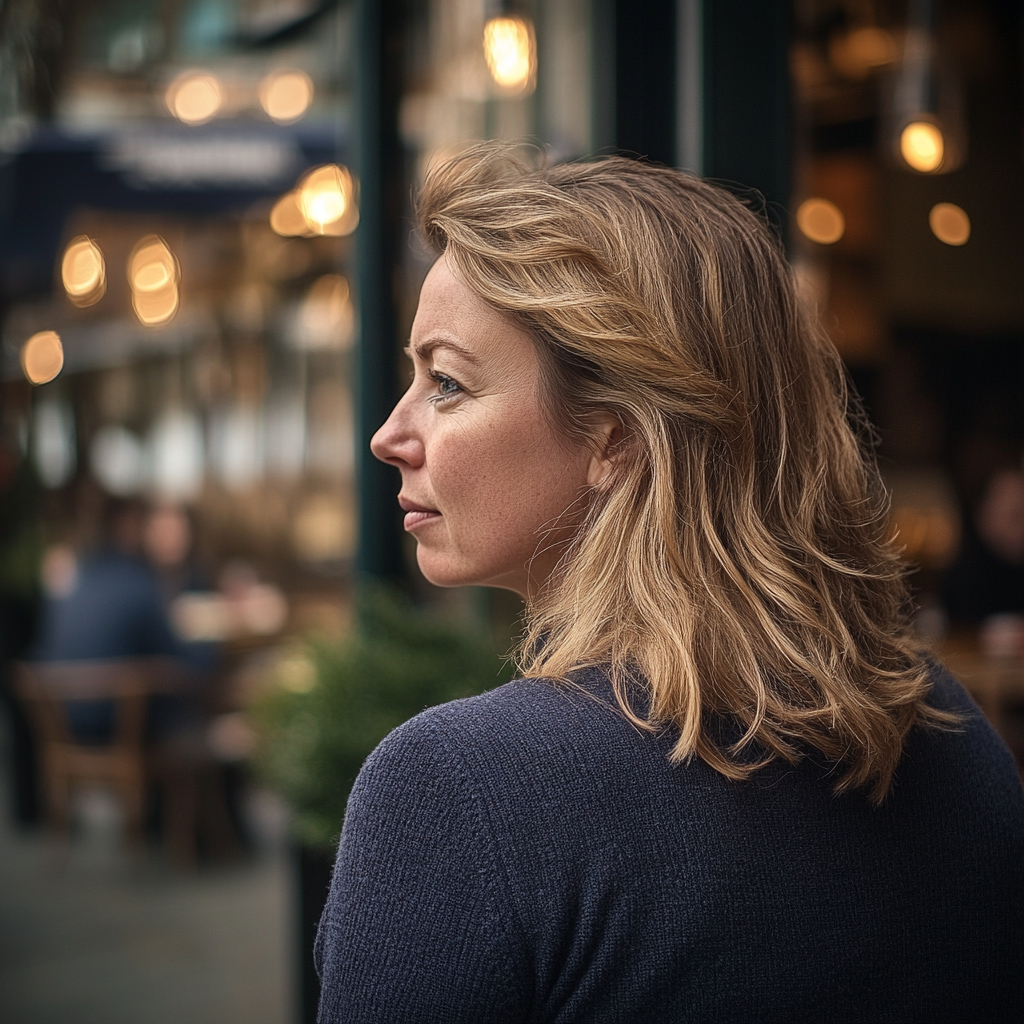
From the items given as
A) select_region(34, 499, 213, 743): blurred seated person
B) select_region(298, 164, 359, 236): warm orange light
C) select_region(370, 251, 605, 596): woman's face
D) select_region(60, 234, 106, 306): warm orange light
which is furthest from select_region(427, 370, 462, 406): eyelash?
select_region(60, 234, 106, 306): warm orange light

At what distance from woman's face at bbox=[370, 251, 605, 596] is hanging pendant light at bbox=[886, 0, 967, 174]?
3705 millimetres

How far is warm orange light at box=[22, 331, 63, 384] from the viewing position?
12.6 meters

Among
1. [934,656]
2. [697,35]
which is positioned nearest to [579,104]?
[697,35]

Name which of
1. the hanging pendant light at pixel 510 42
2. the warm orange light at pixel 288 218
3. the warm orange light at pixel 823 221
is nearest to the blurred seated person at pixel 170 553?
the warm orange light at pixel 288 218

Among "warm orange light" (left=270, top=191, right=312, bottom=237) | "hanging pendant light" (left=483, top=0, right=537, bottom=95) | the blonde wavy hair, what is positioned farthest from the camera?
"warm orange light" (left=270, top=191, right=312, bottom=237)

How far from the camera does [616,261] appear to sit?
1.03 m

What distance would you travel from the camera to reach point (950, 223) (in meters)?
5.21

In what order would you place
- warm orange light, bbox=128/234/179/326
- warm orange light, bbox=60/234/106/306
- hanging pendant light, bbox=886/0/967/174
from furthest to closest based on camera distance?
warm orange light, bbox=128/234/179/326
warm orange light, bbox=60/234/106/306
hanging pendant light, bbox=886/0/967/174

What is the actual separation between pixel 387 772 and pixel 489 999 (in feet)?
0.60

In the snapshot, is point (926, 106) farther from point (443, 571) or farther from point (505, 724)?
point (505, 724)

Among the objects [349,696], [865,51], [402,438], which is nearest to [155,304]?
[865,51]

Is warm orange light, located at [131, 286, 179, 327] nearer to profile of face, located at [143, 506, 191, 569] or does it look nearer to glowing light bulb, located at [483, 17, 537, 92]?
profile of face, located at [143, 506, 191, 569]

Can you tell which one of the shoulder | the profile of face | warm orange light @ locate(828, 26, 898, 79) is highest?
warm orange light @ locate(828, 26, 898, 79)

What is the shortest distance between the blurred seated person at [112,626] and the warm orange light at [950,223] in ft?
14.0
